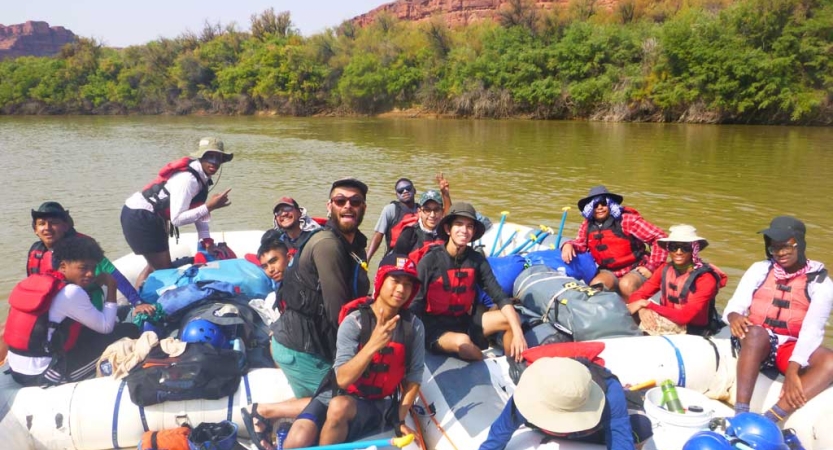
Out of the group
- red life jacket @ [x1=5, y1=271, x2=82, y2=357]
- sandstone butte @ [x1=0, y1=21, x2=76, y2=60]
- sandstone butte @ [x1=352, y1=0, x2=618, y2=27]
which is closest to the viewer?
red life jacket @ [x1=5, y1=271, x2=82, y2=357]

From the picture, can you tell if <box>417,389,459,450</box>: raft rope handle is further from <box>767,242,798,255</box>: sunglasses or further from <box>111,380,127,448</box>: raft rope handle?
<box>767,242,798,255</box>: sunglasses

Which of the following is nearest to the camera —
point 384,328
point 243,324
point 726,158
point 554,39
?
point 384,328

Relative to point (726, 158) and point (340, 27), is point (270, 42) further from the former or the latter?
point (726, 158)

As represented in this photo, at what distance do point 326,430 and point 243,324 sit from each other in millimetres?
1407

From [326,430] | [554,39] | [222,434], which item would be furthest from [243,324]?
[554,39]

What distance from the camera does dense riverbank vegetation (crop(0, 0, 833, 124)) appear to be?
24.3m

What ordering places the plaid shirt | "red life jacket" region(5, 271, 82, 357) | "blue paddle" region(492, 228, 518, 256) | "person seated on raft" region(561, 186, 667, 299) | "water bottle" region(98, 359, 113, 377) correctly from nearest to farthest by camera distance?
"red life jacket" region(5, 271, 82, 357) < "water bottle" region(98, 359, 113, 377) < the plaid shirt < "person seated on raft" region(561, 186, 667, 299) < "blue paddle" region(492, 228, 518, 256)

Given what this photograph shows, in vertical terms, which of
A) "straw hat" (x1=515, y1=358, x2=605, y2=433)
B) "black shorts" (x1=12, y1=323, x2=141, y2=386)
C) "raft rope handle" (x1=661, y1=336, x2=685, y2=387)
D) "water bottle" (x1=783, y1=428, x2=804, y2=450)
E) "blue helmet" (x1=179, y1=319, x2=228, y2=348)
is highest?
"straw hat" (x1=515, y1=358, x2=605, y2=433)

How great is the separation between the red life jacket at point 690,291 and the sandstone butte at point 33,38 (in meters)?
131

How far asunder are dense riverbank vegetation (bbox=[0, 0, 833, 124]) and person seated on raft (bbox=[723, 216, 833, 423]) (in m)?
24.7

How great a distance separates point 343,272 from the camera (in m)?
2.54

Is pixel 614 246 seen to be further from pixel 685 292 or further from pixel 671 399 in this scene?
pixel 671 399

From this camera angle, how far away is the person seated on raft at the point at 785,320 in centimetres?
293

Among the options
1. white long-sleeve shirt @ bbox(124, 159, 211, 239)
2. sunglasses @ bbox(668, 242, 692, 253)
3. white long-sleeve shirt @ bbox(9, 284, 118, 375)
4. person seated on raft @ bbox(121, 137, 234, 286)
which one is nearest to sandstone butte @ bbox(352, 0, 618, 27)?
person seated on raft @ bbox(121, 137, 234, 286)
